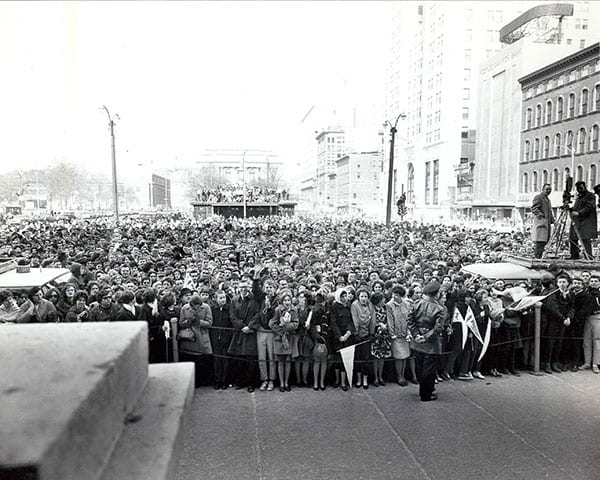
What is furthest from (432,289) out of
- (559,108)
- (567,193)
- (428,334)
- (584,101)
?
(559,108)

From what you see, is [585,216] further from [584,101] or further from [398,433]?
[398,433]

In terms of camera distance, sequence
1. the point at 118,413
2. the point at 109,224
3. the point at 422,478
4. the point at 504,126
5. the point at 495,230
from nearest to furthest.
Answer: the point at 118,413
the point at 422,478
the point at 109,224
the point at 495,230
the point at 504,126

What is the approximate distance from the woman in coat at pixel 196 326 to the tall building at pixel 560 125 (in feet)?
21.7

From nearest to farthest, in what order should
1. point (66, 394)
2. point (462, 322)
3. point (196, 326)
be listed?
point (66, 394), point (196, 326), point (462, 322)

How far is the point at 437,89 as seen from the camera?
41.1ft

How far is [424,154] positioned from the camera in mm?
14125

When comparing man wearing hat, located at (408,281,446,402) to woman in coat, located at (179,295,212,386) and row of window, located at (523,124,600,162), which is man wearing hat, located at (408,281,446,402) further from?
row of window, located at (523,124,600,162)

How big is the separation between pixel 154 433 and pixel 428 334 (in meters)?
5.24

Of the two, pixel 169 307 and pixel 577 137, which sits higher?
pixel 577 137

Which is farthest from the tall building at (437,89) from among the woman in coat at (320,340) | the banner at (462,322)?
the woman in coat at (320,340)

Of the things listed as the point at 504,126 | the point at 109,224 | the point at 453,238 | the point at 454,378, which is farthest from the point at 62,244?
the point at 504,126

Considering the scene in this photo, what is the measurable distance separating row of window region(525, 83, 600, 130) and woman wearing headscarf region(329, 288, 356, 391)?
573cm

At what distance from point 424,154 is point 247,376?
363 inches

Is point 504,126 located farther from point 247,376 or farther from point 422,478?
point 422,478
